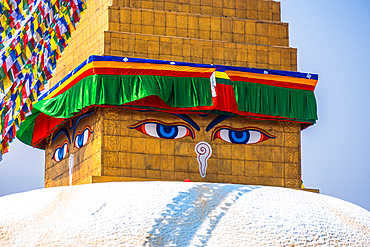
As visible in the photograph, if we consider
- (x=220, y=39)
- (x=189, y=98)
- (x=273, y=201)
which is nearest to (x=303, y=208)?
(x=273, y=201)

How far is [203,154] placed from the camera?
10.3m

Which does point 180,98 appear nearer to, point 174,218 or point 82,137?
point 82,137

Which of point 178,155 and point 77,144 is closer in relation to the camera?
point 178,155

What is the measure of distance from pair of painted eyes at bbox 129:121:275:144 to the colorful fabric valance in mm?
302

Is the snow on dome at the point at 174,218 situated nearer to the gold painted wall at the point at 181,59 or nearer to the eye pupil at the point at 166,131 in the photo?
the gold painted wall at the point at 181,59

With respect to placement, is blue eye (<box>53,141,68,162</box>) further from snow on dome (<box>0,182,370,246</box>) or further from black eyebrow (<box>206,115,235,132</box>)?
snow on dome (<box>0,182,370,246</box>)

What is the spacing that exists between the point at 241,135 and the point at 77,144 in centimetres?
314

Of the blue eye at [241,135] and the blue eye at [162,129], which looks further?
the blue eye at [241,135]

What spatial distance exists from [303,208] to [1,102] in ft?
15.4

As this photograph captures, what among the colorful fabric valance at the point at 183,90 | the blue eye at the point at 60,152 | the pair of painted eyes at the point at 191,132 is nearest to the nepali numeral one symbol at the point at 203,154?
the pair of painted eyes at the point at 191,132

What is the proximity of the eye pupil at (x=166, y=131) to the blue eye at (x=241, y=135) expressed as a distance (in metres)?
0.77

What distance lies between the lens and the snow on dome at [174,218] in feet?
11.7

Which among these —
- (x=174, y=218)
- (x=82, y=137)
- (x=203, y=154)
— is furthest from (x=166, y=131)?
(x=174, y=218)

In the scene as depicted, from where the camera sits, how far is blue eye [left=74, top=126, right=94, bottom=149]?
34.0ft
